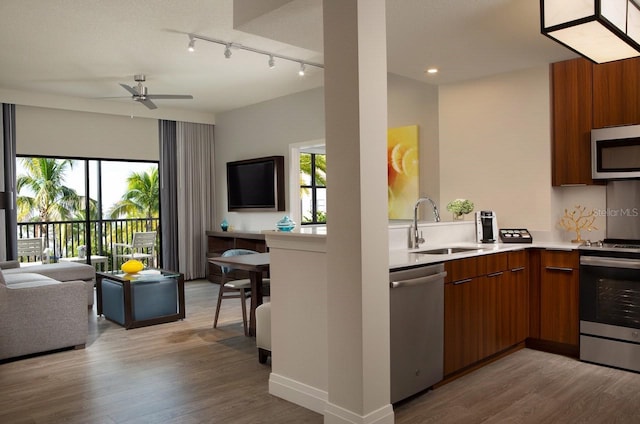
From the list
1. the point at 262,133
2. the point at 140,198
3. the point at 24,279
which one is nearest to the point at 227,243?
the point at 262,133

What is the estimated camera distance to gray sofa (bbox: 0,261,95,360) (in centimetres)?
395

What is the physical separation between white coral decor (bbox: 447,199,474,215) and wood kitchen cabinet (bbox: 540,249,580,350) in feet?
2.60

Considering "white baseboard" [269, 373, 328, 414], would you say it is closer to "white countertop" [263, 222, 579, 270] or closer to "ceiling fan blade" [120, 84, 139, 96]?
"white countertop" [263, 222, 579, 270]

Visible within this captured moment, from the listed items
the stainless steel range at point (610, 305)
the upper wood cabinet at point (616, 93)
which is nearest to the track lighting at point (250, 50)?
the upper wood cabinet at point (616, 93)

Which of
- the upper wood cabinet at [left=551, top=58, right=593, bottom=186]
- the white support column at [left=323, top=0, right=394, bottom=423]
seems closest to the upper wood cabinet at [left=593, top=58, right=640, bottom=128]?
the upper wood cabinet at [left=551, top=58, right=593, bottom=186]

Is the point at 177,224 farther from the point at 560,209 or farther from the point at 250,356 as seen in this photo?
the point at 560,209

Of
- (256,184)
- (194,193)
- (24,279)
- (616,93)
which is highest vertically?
(616,93)

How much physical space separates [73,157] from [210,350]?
183 inches

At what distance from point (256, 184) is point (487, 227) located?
4.18 m

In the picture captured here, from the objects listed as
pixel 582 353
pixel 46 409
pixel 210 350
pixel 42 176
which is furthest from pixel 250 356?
pixel 42 176

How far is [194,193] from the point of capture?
8539 millimetres

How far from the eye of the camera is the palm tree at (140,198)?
8414 millimetres

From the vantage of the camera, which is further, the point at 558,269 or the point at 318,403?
the point at 558,269

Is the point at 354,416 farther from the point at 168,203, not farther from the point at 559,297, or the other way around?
the point at 168,203
